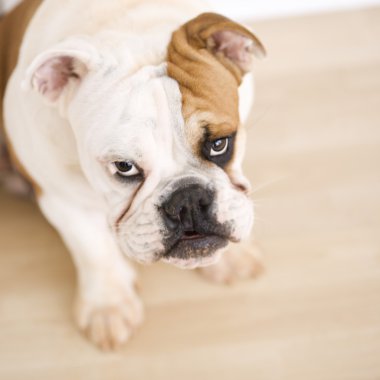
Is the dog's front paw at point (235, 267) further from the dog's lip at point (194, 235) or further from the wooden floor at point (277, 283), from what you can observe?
the dog's lip at point (194, 235)

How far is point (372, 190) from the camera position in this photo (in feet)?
6.24

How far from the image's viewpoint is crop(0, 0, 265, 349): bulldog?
1169 millimetres

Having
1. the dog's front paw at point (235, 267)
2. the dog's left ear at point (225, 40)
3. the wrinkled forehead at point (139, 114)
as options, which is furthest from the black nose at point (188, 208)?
the dog's front paw at point (235, 267)

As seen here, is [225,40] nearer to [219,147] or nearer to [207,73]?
[207,73]

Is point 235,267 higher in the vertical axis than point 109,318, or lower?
higher

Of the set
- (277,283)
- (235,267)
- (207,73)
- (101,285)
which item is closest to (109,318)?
(101,285)

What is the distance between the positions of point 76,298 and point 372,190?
1017mm

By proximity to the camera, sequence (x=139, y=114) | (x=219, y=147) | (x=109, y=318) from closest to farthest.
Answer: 1. (x=139, y=114)
2. (x=219, y=147)
3. (x=109, y=318)

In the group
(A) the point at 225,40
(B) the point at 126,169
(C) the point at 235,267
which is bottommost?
(B) the point at 126,169

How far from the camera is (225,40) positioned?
1.27 m

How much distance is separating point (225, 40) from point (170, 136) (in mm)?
264

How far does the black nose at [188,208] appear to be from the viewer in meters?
1.22

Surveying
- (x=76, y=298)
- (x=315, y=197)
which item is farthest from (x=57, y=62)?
(x=315, y=197)

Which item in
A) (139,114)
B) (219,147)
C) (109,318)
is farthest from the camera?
(109,318)
